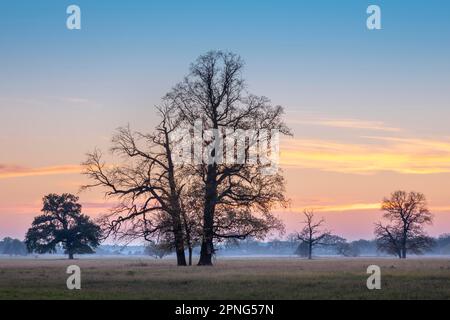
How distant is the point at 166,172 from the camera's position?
50219 millimetres

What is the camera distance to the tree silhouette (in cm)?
9775

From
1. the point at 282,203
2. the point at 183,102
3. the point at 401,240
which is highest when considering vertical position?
the point at 183,102

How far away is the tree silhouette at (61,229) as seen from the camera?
321 ft

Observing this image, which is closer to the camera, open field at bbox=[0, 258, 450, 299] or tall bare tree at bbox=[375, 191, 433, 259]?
open field at bbox=[0, 258, 450, 299]

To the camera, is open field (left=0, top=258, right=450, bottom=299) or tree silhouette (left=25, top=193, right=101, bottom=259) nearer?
open field (left=0, top=258, right=450, bottom=299)

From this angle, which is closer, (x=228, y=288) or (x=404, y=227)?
(x=228, y=288)

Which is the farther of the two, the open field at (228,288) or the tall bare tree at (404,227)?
the tall bare tree at (404,227)

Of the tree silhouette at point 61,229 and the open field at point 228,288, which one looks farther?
the tree silhouette at point 61,229

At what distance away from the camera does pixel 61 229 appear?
9888cm
